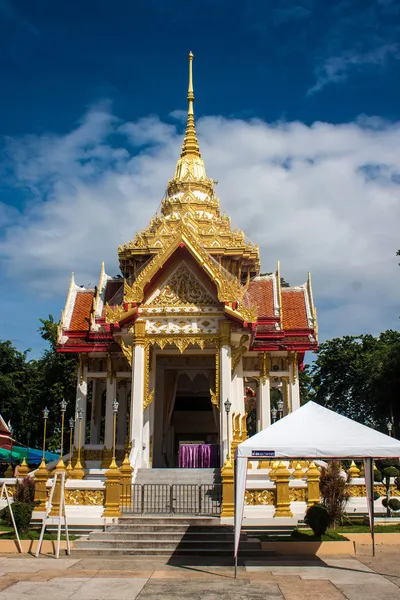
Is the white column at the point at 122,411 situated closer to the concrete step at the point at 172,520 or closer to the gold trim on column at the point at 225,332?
the gold trim on column at the point at 225,332

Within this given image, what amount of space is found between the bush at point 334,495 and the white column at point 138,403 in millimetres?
5444

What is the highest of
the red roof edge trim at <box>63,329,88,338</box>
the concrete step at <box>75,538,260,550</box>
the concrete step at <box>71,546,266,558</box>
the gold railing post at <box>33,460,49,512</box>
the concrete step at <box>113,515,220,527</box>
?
the red roof edge trim at <box>63,329,88,338</box>

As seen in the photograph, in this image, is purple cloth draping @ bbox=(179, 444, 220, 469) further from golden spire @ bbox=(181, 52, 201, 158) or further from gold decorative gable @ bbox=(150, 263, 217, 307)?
golden spire @ bbox=(181, 52, 201, 158)

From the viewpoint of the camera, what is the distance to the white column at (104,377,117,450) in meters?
20.8

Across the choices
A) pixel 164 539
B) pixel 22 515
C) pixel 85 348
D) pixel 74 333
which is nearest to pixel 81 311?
pixel 74 333

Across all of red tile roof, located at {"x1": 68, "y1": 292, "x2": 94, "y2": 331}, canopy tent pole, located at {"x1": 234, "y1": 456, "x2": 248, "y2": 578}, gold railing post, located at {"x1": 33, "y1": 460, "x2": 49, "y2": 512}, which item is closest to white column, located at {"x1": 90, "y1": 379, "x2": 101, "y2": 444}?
red tile roof, located at {"x1": 68, "y1": 292, "x2": 94, "y2": 331}

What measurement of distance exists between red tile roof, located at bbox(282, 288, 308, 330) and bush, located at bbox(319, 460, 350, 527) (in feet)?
29.4

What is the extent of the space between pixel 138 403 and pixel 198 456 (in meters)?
3.31

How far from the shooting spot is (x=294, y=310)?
935 inches

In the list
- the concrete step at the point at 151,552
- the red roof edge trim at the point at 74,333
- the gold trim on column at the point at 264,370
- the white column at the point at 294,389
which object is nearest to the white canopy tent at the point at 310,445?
the concrete step at the point at 151,552

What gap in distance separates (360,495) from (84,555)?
26.6 ft

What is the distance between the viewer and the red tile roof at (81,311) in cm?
2270

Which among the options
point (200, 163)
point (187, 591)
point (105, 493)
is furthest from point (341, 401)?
point (187, 591)

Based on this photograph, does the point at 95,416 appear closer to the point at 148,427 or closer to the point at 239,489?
the point at 148,427
